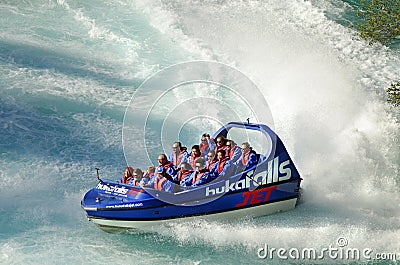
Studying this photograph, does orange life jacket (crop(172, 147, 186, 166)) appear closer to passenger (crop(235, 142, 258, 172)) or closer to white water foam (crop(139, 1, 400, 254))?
passenger (crop(235, 142, 258, 172))

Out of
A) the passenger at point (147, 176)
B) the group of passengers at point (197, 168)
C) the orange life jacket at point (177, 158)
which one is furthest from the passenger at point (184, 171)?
the orange life jacket at point (177, 158)

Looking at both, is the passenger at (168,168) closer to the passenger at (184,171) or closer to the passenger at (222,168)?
the passenger at (184,171)

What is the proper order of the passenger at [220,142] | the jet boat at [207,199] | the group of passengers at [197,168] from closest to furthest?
the jet boat at [207,199] → the group of passengers at [197,168] → the passenger at [220,142]

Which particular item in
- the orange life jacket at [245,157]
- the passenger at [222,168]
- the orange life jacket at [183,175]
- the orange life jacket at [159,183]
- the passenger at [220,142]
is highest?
the passenger at [220,142]

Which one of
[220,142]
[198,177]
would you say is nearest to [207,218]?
[198,177]

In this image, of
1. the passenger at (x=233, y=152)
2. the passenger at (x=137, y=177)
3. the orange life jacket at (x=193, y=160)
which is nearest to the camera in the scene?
the passenger at (x=233, y=152)

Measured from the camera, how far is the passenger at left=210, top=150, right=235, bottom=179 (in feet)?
40.8

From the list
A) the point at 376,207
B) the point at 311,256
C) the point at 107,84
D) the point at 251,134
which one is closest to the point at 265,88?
the point at 251,134

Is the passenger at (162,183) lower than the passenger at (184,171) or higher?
lower

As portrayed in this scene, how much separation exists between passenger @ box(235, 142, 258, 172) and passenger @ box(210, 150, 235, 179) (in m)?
0.17

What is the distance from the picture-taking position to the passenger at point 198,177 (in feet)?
40.5

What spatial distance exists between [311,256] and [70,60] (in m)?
11.5

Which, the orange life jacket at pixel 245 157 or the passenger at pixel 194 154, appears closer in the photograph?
the orange life jacket at pixel 245 157

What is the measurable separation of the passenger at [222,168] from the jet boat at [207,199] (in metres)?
0.12
